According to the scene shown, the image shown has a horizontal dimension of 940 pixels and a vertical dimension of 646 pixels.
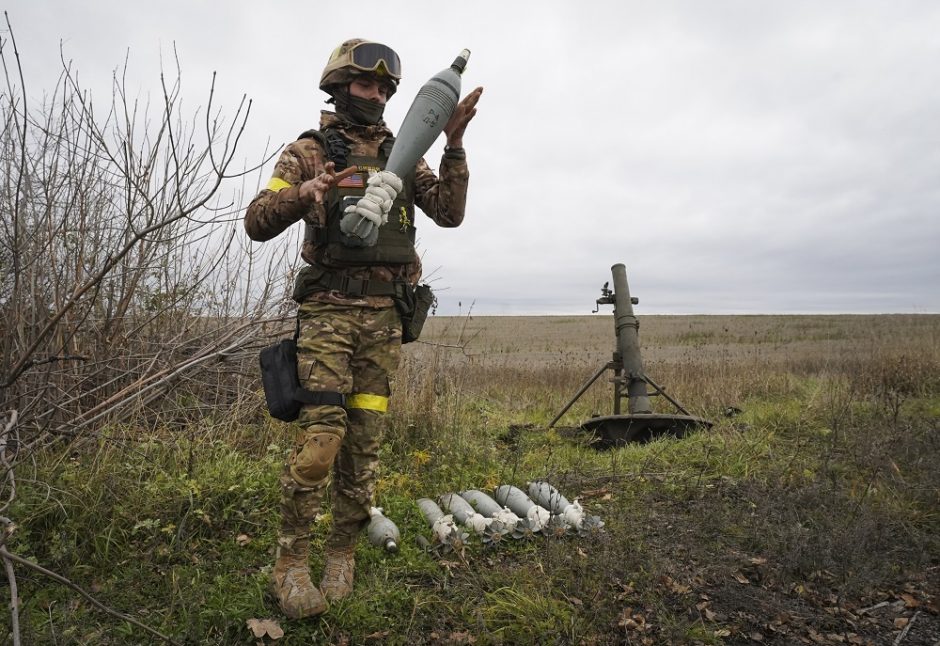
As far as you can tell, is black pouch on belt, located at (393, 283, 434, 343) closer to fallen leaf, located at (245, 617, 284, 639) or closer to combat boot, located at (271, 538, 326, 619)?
combat boot, located at (271, 538, 326, 619)

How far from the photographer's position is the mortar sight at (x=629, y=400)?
6.16 m

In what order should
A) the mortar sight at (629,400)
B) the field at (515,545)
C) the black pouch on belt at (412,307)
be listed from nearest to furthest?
the field at (515,545)
the black pouch on belt at (412,307)
the mortar sight at (629,400)

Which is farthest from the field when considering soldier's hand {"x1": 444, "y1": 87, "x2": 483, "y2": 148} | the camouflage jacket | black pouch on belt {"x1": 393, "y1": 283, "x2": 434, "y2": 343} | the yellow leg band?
soldier's hand {"x1": 444, "y1": 87, "x2": 483, "y2": 148}

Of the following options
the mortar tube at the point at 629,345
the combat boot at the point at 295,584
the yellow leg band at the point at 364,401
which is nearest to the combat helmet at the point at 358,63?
the yellow leg band at the point at 364,401

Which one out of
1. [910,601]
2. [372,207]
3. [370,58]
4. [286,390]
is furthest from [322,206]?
[910,601]

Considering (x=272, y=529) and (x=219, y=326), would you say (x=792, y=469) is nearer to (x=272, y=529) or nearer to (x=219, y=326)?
(x=272, y=529)

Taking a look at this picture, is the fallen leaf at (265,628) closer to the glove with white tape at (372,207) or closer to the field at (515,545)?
the field at (515,545)

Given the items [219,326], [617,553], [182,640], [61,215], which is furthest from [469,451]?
[61,215]

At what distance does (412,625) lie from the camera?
273cm

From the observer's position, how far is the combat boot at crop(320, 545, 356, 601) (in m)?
2.82

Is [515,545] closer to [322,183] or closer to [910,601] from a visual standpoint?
[910,601]

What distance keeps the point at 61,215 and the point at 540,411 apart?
19.1 ft

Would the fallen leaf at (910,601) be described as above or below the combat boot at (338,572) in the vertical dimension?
below

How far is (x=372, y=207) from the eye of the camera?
241cm
